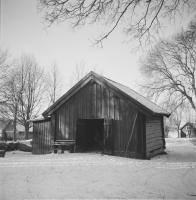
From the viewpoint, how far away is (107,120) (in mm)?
10609

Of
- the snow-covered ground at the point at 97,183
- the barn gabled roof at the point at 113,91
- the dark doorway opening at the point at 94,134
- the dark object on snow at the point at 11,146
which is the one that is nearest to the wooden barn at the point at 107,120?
the barn gabled roof at the point at 113,91

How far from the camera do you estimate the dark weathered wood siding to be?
1333cm

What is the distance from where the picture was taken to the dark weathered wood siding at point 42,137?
43.7 feet

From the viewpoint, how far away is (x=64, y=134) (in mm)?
11891

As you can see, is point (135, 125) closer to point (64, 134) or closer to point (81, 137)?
point (81, 137)

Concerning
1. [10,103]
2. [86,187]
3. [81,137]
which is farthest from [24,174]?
[10,103]

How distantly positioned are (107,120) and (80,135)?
8.04 ft

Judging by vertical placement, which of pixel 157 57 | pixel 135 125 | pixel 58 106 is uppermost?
pixel 157 57

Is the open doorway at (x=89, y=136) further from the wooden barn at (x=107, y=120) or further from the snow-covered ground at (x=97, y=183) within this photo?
the snow-covered ground at (x=97, y=183)

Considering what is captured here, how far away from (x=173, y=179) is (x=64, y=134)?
25.0 feet

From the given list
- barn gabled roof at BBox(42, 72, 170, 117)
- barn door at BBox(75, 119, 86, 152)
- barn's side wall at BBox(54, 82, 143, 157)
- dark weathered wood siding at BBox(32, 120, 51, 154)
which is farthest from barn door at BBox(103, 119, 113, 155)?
dark weathered wood siding at BBox(32, 120, 51, 154)

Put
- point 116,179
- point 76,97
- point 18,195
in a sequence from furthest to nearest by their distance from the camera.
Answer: point 76,97 < point 116,179 < point 18,195

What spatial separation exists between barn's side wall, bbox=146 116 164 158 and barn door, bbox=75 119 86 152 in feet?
14.1

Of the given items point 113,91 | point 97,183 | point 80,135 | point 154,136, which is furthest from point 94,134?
point 97,183
